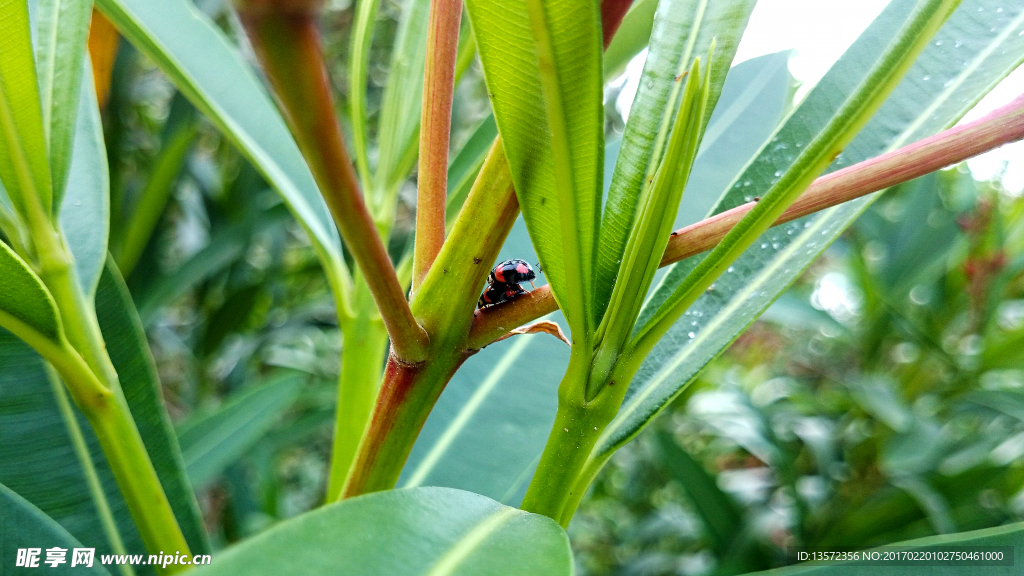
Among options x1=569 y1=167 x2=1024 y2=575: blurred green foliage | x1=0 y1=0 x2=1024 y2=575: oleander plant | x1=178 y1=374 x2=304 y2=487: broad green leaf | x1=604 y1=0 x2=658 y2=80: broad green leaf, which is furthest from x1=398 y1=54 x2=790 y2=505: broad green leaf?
x1=569 y1=167 x2=1024 y2=575: blurred green foliage

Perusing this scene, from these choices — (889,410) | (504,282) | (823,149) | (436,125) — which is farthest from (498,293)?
(889,410)

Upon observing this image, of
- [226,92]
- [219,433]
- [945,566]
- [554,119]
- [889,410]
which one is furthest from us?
[889,410]

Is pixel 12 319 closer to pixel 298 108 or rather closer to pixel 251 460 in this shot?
pixel 298 108

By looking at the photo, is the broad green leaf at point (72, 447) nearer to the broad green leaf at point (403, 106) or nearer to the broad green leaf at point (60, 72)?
the broad green leaf at point (60, 72)

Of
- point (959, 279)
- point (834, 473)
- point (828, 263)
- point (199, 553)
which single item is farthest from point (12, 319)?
point (828, 263)

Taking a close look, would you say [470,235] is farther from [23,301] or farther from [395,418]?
[23,301]

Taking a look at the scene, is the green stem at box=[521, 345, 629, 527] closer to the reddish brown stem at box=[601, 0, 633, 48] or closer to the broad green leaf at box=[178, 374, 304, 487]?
the reddish brown stem at box=[601, 0, 633, 48]

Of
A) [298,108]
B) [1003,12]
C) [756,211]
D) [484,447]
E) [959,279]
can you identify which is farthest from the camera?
[959,279]
